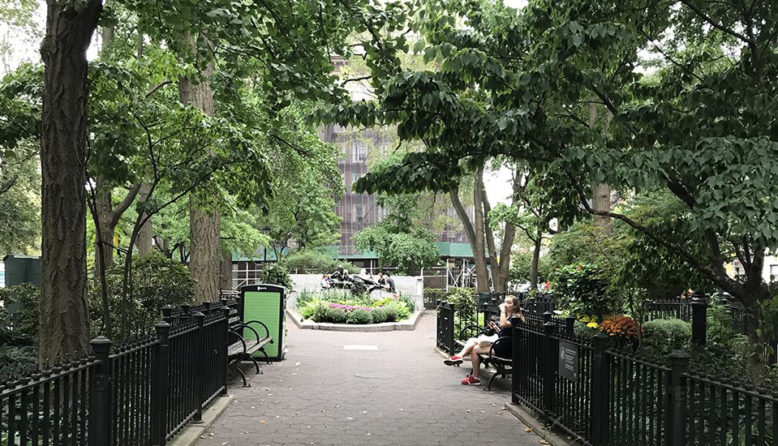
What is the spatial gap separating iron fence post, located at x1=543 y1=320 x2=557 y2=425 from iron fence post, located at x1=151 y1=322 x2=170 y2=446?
14.2 ft

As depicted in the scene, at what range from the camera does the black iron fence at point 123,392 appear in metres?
4.01

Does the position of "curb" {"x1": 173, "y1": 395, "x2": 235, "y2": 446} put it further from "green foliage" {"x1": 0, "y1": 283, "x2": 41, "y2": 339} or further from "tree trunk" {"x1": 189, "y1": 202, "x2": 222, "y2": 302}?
"tree trunk" {"x1": 189, "y1": 202, "x2": 222, "y2": 302}

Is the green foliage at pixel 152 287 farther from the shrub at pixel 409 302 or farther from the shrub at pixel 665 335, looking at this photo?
the shrub at pixel 409 302

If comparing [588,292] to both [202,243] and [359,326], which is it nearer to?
[202,243]

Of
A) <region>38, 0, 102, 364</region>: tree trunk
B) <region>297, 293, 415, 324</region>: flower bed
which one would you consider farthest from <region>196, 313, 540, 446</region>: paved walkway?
<region>297, 293, 415, 324</region>: flower bed

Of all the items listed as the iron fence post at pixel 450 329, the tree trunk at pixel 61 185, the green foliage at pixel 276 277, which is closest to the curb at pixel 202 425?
the tree trunk at pixel 61 185

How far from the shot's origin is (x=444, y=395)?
33.3 feet

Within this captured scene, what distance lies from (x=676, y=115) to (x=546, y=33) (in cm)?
196

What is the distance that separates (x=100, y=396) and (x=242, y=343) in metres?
6.43

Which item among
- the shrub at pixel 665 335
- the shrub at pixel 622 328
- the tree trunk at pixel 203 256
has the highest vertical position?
the tree trunk at pixel 203 256

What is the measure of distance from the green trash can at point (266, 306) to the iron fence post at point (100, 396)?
8496 millimetres

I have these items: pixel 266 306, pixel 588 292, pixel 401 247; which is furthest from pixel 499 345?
pixel 401 247

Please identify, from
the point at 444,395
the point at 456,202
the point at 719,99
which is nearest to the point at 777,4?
the point at 719,99

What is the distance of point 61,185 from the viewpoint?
7.07m
